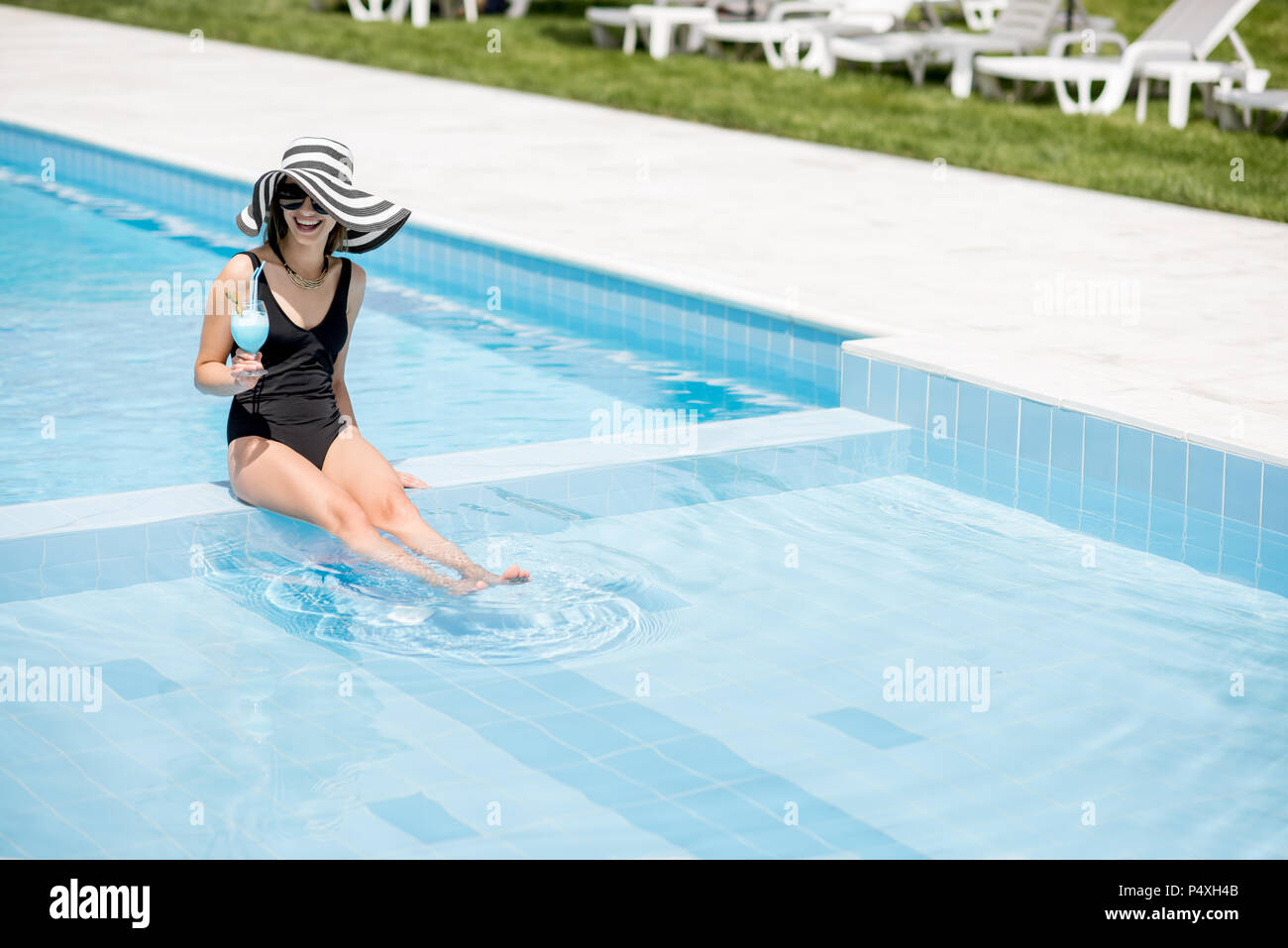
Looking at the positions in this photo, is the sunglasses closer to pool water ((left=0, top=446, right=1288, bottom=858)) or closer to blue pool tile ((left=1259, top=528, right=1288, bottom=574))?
pool water ((left=0, top=446, right=1288, bottom=858))

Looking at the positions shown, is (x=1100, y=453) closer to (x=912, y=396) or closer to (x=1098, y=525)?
(x=1098, y=525)

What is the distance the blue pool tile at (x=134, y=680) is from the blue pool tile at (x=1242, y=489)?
9.52 feet

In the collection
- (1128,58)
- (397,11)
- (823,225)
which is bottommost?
A: (823,225)

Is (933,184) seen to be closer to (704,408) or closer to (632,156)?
(632,156)

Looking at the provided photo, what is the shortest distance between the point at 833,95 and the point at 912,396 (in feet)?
24.9

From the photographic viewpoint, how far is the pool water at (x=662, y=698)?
3.37 metres

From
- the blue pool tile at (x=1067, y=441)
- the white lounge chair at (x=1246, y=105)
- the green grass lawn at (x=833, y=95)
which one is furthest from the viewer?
the white lounge chair at (x=1246, y=105)

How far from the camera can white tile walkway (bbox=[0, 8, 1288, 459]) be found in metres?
5.68

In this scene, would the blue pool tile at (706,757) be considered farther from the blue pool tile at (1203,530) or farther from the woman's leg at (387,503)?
the blue pool tile at (1203,530)

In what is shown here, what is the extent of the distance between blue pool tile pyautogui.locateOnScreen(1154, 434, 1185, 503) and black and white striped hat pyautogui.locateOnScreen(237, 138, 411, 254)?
7.42 feet

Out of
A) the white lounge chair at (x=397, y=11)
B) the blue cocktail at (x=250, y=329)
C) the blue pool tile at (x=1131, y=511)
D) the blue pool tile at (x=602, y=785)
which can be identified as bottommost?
the blue pool tile at (x=602, y=785)

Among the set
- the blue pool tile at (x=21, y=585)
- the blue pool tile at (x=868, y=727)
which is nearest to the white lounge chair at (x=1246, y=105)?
the blue pool tile at (x=868, y=727)

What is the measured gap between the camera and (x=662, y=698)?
3.92m

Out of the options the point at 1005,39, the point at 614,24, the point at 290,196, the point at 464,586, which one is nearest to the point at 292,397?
the point at 290,196
